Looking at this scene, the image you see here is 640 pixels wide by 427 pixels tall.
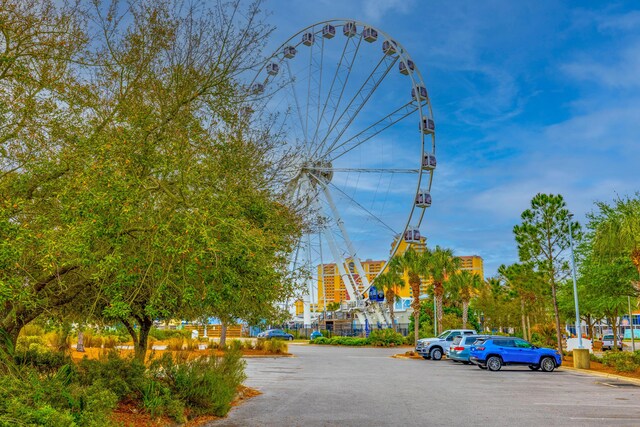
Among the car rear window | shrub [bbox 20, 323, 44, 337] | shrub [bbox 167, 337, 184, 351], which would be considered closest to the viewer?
shrub [bbox 20, 323, 44, 337]

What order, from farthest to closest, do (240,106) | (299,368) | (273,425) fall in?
(299,368) < (273,425) < (240,106)

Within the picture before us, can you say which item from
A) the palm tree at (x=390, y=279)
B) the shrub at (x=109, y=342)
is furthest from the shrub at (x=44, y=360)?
the palm tree at (x=390, y=279)

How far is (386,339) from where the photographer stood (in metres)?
54.3

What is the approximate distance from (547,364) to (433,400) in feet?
48.0

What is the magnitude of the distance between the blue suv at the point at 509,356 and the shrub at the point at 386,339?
2676 centimetres

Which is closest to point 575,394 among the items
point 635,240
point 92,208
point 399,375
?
point 399,375

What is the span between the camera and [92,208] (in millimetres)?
6727

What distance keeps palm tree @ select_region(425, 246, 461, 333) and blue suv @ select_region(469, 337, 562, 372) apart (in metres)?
19.7

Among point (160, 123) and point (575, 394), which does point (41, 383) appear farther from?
point (575, 394)

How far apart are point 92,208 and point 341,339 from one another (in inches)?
2115

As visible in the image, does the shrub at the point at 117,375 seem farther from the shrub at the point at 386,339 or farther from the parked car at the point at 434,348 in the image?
the shrub at the point at 386,339

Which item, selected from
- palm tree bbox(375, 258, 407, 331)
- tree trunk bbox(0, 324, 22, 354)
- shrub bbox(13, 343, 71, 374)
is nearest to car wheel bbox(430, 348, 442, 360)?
palm tree bbox(375, 258, 407, 331)

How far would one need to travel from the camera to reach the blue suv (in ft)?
90.1

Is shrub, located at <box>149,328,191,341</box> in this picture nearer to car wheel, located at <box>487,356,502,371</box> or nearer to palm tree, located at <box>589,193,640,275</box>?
car wheel, located at <box>487,356,502,371</box>
